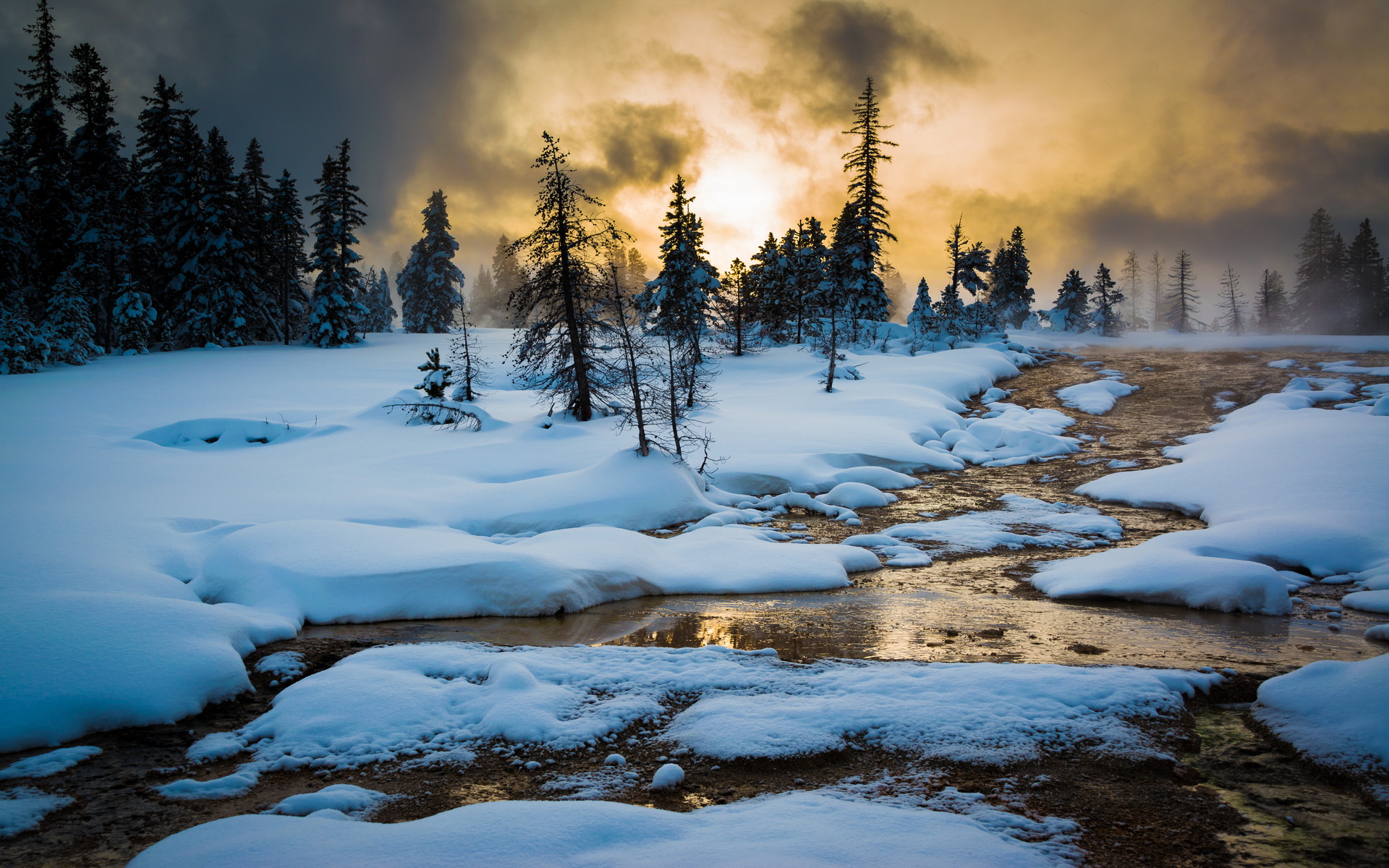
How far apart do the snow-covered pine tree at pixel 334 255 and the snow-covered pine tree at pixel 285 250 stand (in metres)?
2.03

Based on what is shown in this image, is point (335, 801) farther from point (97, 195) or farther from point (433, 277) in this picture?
point (433, 277)

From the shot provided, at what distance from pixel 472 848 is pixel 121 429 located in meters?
20.0

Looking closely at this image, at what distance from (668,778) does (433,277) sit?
47505 mm

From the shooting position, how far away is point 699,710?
224 inches

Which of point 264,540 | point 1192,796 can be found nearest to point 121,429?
point 264,540

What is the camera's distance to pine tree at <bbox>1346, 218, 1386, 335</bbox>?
1854 inches

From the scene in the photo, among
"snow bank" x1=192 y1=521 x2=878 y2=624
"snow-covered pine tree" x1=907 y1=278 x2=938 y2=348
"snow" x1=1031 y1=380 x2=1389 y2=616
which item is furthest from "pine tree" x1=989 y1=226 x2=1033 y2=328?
"snow bank" x1=192 y1=521 x2=878 y2=624

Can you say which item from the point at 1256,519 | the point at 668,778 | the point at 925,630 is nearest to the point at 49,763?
the point at 668,778

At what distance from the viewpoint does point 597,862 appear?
3.58 m

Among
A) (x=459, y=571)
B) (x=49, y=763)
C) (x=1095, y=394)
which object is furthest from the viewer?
(x=1095, y=394)

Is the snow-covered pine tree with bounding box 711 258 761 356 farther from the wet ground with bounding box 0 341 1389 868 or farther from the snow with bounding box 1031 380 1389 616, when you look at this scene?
the wet ground with bounding box 0 341 1389 868

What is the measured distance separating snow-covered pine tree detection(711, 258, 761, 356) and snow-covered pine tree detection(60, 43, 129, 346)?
30.4 metres

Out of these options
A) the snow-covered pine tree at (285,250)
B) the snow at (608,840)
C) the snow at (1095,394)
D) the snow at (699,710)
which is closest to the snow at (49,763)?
the snow at (699,710)

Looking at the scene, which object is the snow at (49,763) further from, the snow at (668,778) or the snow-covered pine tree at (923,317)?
the snow-covered pine tree at (923,317)
